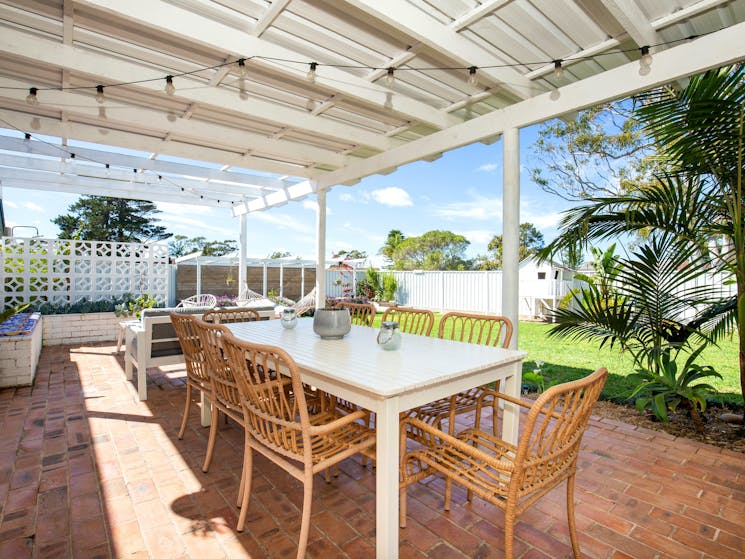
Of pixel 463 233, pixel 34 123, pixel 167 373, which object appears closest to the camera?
pixel 34 123

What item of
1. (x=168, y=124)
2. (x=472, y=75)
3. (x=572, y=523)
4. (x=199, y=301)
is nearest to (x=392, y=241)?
(x=199, y=301)

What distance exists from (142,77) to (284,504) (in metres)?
3.33

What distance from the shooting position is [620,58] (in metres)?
3.21

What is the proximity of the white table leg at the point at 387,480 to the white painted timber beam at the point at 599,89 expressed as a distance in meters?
2.86

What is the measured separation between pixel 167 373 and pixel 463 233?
22.8m

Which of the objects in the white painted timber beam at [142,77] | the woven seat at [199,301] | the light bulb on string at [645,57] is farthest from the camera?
the woven seat at [199,301]

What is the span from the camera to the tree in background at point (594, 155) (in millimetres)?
8133

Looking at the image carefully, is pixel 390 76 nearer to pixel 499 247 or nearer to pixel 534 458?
pixel 534 458

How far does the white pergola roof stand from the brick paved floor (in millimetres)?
2541

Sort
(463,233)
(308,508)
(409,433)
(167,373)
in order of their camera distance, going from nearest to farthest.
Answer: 1. (308,508)
2. (409,433)
3. (167,373)
4. (463,233)

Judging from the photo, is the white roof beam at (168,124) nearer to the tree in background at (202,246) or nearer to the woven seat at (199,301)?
the woven seat at (199,301)

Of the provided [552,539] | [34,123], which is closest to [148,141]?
[34,123]

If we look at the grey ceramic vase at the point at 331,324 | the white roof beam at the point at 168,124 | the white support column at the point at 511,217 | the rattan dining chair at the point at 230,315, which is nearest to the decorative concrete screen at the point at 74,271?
the white roof beam at the point at 168,124

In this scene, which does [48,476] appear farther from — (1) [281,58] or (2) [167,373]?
(1) [281,58]
